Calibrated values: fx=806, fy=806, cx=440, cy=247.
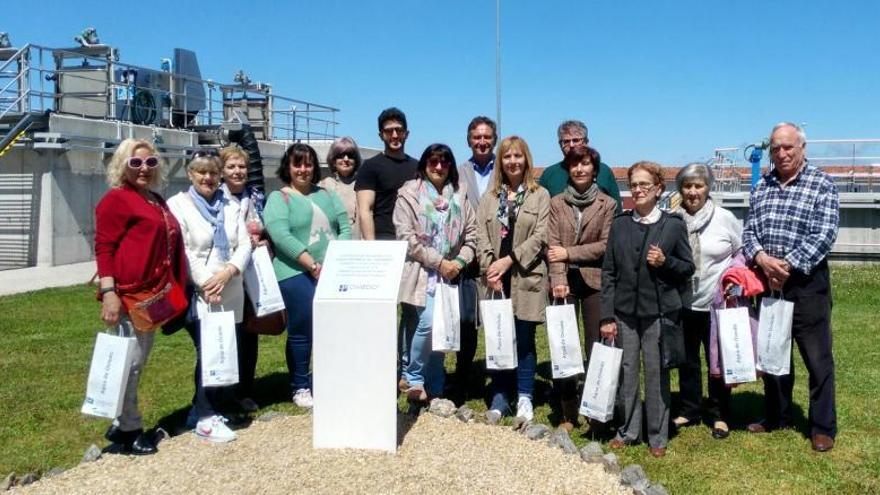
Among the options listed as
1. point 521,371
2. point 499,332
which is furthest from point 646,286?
point 521,371

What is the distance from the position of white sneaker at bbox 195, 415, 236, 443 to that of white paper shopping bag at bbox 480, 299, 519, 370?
188 centimetres

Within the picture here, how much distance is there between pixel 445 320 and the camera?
588cm

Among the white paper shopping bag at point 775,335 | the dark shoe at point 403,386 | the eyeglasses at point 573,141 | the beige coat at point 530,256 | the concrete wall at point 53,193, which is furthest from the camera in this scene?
the concrete wall at point 53,193

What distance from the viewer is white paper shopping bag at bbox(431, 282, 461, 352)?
5.88 metres

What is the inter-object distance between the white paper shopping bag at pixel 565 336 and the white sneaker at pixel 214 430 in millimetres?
2320

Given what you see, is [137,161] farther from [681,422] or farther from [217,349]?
[681,422]

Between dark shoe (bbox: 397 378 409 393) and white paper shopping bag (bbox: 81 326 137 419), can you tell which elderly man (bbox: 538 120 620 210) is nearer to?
dark shoe (bbox: 397 378 409 393)

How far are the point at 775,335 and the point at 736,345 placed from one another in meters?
0.27

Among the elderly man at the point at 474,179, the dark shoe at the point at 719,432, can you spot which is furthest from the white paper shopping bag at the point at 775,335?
the elderly man at the point at 474,179

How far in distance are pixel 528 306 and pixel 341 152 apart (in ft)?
8.02

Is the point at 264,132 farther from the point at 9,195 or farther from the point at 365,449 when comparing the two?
the point at 365,449

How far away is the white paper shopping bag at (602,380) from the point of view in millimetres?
5375

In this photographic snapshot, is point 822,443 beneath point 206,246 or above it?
beneath

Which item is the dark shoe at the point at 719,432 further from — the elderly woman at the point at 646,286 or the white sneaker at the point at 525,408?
the white sneaker at the point at 525,408
